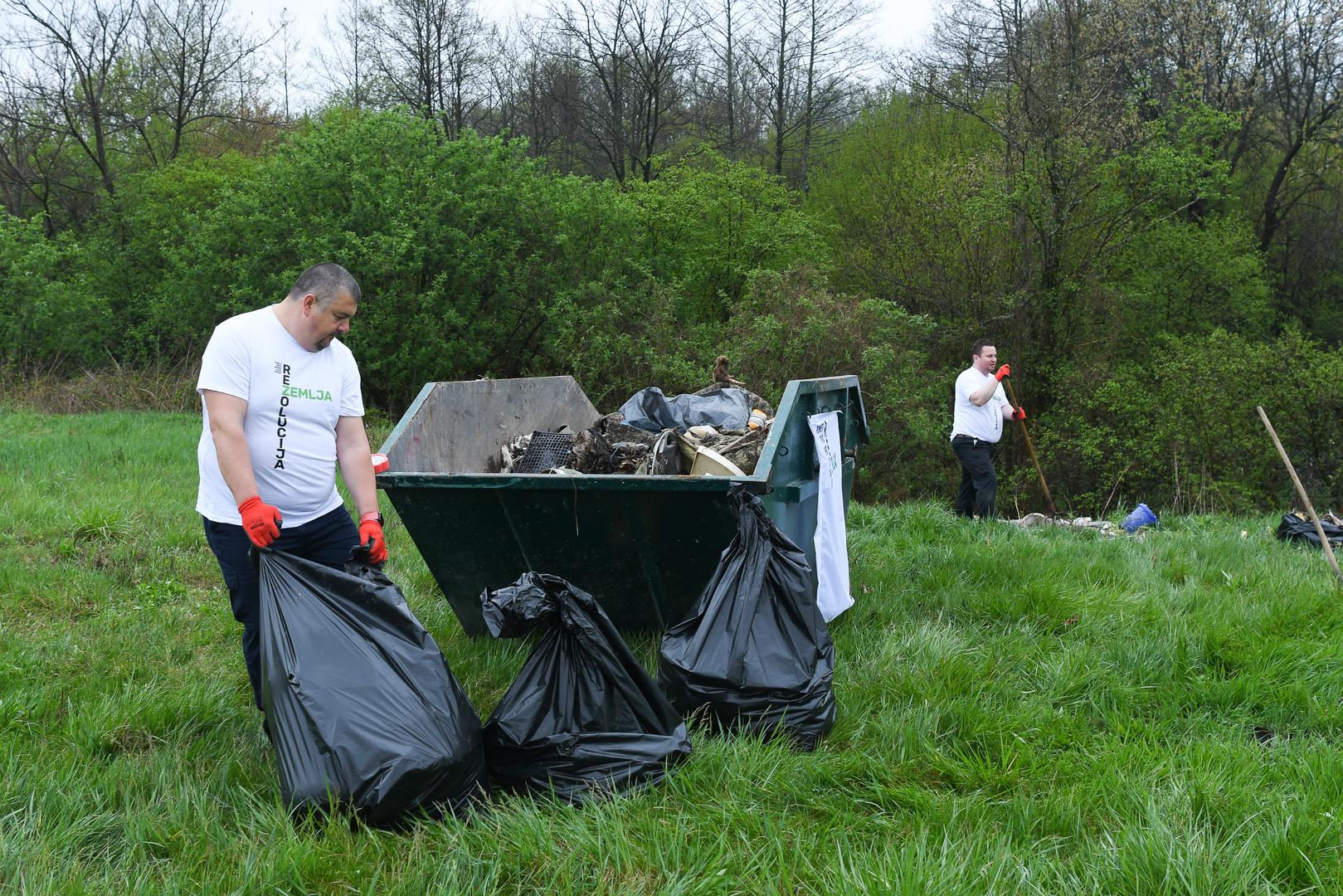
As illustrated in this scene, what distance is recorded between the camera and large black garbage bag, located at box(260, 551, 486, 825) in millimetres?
2584

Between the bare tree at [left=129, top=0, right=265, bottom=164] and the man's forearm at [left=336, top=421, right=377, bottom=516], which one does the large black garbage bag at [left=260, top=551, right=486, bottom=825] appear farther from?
the bare tree at [left=129, top=0, right=265, bottom=164]

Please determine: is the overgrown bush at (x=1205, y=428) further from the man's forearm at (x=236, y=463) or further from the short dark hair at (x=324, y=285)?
the man's forearm at (x=236, y=463)

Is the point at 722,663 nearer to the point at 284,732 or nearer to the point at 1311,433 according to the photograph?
the point at 284,732

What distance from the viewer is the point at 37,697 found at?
361 centimetres

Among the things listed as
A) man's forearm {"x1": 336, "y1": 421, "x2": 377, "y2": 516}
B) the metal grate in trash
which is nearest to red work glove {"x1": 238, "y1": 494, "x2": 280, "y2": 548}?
man's forearm {"x1": 336, "y1": 421, "x2": 377, "y2": 516}

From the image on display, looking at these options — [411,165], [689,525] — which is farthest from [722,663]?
[411,165]

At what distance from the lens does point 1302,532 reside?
678 cm

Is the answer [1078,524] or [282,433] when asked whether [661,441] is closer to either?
[282,433]

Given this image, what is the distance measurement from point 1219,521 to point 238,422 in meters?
7.79

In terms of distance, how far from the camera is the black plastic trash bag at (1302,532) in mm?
6711

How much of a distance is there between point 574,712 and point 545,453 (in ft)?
A: 6.33

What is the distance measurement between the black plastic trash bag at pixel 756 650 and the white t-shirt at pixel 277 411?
49.2 inches

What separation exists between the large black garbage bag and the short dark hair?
2.73 feet

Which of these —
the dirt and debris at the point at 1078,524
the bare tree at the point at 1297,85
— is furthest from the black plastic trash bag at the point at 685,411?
the bare tree at the point at 1297,85
